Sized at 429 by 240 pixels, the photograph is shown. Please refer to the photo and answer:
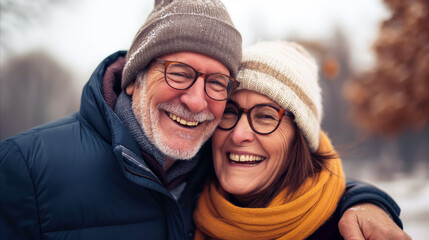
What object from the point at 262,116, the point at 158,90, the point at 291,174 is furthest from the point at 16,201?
the point at 291,174

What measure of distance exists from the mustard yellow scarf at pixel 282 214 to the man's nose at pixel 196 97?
2.37 feet

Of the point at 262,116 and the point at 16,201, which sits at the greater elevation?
the point at 262,116

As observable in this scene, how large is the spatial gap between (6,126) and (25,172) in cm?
376

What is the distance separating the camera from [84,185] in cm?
176

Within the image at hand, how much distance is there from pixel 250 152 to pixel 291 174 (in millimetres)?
373

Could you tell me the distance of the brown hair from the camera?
2.24 m

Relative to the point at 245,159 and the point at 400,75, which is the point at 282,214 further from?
the point at 400,75

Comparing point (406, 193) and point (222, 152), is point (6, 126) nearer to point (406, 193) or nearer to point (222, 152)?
point (222, 152)

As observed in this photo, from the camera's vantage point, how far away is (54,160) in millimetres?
1744

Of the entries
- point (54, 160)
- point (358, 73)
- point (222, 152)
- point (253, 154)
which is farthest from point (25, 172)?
point (358, 73)

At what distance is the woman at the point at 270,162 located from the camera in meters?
2.08

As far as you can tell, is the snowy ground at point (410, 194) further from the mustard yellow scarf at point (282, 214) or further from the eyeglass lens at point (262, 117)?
the eyeglass lens at point (262, 117)

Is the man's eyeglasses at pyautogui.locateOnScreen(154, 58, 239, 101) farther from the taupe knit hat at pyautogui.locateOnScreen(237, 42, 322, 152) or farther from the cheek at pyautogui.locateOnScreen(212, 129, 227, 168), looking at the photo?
the cheek at pyautogui.locateOnScreen(212, 129, 227, 168)

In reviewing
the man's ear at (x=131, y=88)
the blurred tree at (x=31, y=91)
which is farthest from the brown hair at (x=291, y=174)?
the blurred tree at (x=31, y=91)
